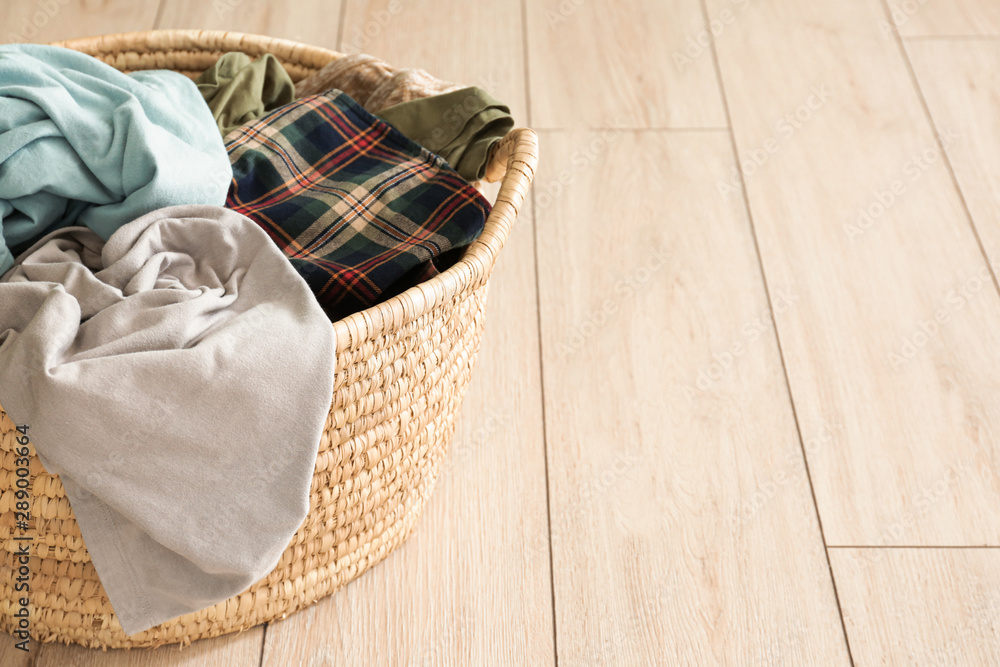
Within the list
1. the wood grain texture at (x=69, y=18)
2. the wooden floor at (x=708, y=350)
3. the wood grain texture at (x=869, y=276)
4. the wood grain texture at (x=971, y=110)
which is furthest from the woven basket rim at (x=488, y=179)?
the wood grain texture at (x=971, y=110)

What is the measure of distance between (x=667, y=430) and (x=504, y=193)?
0.37 m

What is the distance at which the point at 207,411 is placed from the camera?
22.0 inches

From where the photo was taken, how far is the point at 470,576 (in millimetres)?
847

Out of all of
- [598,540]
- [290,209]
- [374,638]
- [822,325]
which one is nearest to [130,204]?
[290,209]

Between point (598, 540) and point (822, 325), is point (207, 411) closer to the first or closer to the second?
point (598, 540)

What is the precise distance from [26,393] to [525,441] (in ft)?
1.74

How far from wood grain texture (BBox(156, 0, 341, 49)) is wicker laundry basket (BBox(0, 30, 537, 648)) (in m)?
0.79

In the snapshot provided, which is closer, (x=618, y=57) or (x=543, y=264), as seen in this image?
(x=543, y=264)

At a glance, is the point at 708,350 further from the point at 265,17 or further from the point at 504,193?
the point at 265,17

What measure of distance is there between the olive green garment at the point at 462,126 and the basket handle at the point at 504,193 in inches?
0.7

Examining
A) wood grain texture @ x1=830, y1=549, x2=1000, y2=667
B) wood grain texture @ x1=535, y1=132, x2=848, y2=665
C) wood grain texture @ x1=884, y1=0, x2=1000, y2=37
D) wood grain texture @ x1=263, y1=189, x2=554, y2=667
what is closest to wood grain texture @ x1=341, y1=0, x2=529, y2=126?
wood grain texture @ x1=535, y1=132, x2=848, y2=665

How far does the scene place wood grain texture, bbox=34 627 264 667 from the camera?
75 cm

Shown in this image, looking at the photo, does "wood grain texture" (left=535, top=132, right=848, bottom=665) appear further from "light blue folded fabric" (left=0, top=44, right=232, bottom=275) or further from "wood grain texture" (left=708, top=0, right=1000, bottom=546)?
"light blue folded fabric" (left=0, top=44, right=232, bottom=275)

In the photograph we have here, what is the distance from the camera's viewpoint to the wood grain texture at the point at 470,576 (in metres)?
0.79
